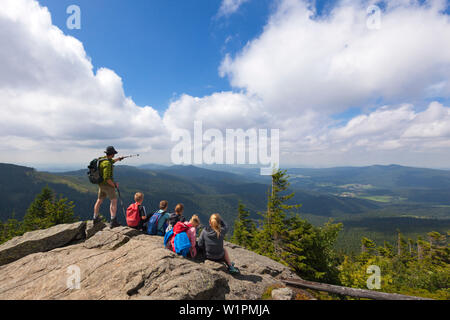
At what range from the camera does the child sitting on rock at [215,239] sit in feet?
27.3

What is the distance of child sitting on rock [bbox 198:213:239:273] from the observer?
8312mm

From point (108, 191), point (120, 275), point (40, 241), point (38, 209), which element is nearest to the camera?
point (120, 275)

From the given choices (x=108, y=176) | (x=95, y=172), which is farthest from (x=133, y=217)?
(x=95, y=172)

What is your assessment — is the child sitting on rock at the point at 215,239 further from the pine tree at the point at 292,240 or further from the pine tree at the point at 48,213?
the pine tree at the point at 48,213

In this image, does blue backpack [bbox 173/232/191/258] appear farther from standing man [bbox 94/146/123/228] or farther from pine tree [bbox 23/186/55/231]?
pine tree [bbox 23/186/55/231]

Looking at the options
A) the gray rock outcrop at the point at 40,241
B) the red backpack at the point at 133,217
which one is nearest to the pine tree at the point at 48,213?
the gray rock outcrop at the point at 40,241

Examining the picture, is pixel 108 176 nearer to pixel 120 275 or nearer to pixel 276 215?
pixel 120 275

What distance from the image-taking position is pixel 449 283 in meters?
26.7

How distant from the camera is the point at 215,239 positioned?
8438mm

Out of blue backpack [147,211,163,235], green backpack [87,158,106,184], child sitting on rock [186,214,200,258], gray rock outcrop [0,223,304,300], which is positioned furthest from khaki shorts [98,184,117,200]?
child sitting on rock [186,214,200,258]

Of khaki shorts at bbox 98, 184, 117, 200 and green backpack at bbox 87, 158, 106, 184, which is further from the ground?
green backpack at bbox 87, 158, 106, 184

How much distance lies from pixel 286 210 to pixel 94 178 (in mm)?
20556

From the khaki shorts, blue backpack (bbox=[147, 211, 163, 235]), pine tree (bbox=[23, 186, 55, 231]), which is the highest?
the khaki shorts

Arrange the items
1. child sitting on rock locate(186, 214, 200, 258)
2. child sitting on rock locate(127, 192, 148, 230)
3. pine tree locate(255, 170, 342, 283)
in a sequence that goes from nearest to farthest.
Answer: child sitting on rock locate(186, 214, 200, 258), child sitting on rock locate(127, 192, 148, 230), pine tree locate(255, 170, 342, 283)
